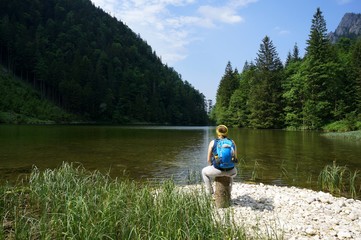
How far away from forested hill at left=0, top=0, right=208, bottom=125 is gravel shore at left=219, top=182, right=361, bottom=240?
72598 millimetres

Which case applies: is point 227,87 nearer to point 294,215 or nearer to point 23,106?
point 23,106

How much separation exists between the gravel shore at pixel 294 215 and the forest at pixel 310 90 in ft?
133

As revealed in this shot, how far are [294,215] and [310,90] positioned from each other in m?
54.7

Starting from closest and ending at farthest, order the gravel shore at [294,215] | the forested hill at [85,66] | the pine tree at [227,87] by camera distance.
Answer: the gravel shore at [294,215], the pine tree at [227,87], the forested hill at [85,66]

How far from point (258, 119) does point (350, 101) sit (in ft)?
64.3

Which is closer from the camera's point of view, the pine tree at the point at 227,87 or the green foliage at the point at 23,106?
the green foliage at the point at 23,106

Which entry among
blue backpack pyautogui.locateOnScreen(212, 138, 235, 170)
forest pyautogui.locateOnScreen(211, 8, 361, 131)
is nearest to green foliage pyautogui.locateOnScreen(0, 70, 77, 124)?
forest pyautogui.locateOnScreen(211, 8, 361, 131)

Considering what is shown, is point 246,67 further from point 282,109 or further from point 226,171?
point 226,171

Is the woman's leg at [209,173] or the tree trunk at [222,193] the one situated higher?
the woman's leg at [209,173]

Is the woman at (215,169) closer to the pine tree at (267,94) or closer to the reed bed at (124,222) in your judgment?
the reed bed at (124,222)

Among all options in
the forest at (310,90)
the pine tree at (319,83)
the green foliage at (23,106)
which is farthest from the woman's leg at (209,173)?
the green foliage at (23,106)

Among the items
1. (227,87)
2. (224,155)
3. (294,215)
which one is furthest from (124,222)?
(227,87)

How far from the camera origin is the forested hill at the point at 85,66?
96.9 m

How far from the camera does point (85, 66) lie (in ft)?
355
